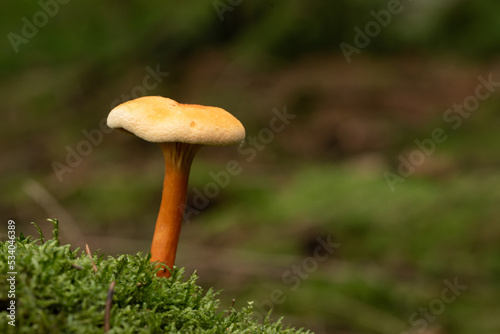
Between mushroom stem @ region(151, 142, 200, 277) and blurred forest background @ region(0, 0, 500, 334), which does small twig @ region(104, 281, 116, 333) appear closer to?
mushroom stem @ region(151, 142, 200, 277)

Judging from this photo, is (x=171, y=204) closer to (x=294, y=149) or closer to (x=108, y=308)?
(x=108, y=308)

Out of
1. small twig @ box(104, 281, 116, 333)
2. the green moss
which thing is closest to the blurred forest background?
the green moss

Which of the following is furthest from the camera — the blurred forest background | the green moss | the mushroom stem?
the blurred forest background

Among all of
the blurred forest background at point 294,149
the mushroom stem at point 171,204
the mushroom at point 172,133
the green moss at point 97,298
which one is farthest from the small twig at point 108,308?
the blurred forest background at point 294,149

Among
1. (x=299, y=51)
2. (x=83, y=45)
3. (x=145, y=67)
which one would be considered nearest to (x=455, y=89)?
(x=299, y=51)

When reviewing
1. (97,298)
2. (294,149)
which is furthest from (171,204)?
(294,149)

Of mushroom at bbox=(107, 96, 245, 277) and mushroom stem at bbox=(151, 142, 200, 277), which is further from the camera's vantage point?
mushroom stem at bbox=(151, 142, 200, 277)
